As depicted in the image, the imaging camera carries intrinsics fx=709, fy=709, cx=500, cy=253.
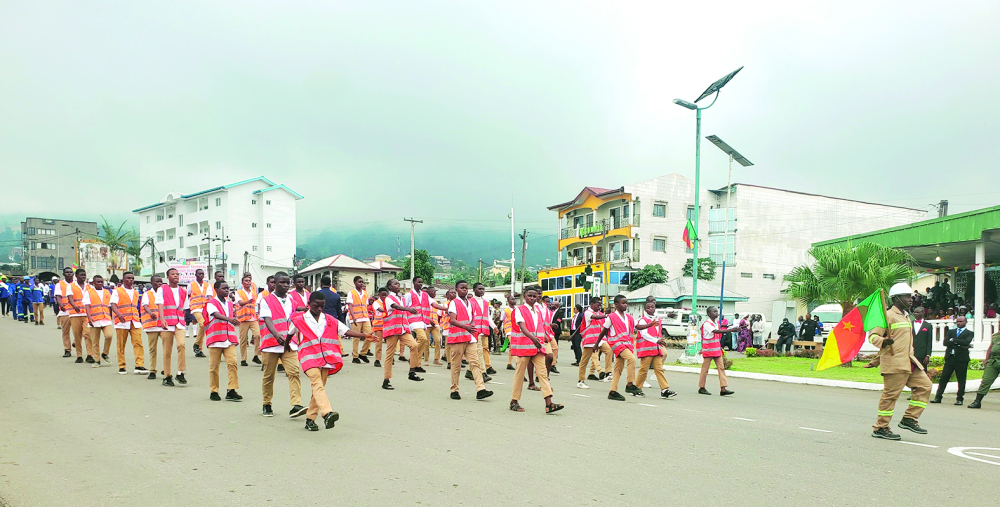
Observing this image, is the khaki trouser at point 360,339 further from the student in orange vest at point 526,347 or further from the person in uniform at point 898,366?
the person in uniform at point 898,366

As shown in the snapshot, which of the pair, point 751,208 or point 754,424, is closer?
point 754,424

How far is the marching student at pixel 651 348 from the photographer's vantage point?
42.1 ft

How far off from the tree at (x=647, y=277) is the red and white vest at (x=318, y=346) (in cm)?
4547

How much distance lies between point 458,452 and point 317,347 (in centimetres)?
220

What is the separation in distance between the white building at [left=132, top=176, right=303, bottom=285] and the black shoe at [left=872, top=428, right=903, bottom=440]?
237 ft

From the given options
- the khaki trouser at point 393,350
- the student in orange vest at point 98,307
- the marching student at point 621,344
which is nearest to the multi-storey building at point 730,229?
the khaki trouser at point 393,350

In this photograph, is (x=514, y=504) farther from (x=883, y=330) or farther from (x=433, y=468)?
(x=883, y=330)

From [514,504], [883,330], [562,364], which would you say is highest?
[883,330]

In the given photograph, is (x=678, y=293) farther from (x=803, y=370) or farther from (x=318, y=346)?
(x=318, y=346)

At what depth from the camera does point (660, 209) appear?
55688 millimetres

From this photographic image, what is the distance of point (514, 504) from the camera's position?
18.4ft

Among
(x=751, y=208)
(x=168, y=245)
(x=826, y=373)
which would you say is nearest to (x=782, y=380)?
(x=826, y=373)

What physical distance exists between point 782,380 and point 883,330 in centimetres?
975

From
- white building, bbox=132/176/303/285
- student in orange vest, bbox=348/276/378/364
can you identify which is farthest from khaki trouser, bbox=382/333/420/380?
white building, bbox=132/176/303/285
